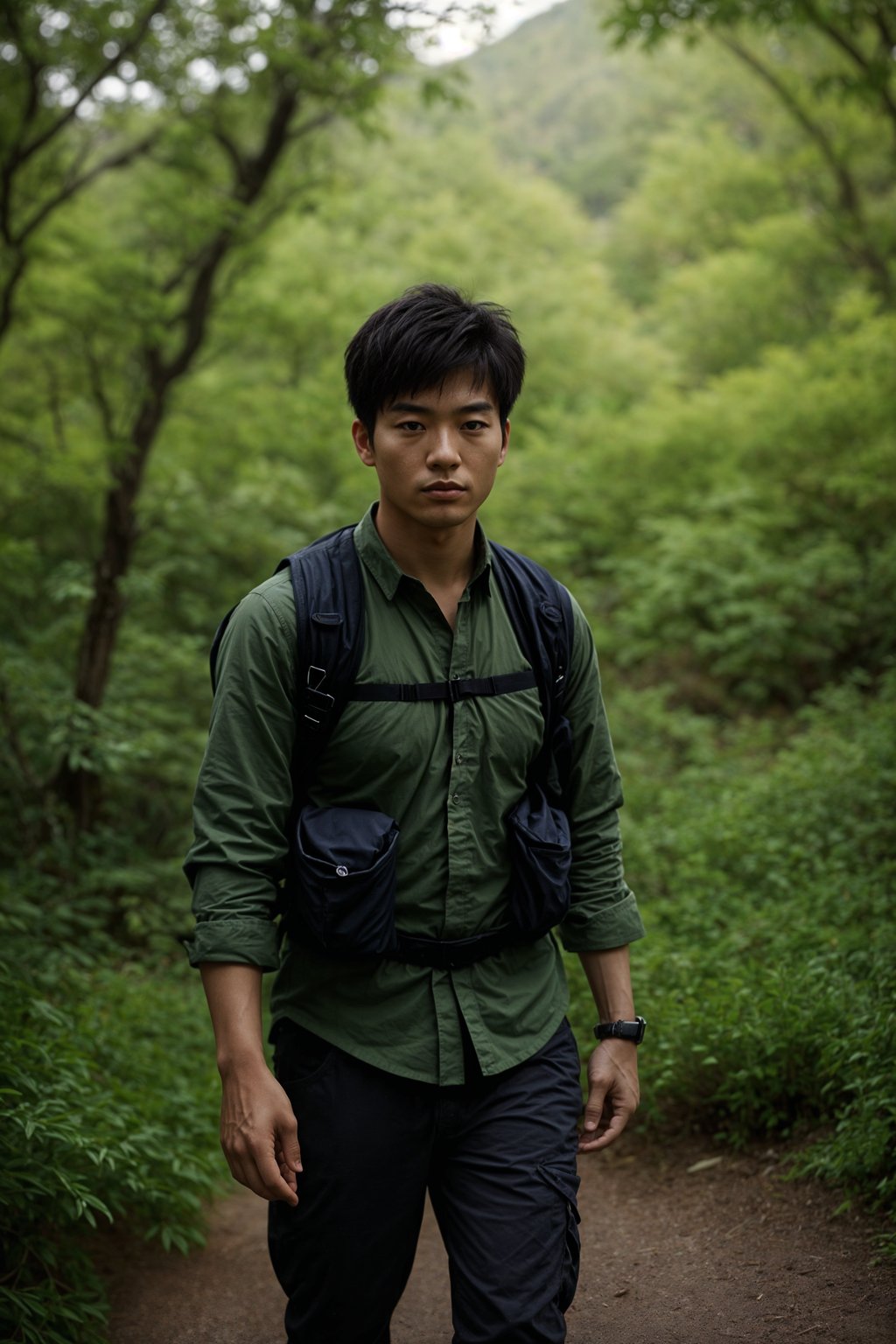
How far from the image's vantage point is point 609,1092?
2229 mm

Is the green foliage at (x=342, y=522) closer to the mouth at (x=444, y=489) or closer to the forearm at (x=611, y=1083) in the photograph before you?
the forearm at (x=611, y=1083)

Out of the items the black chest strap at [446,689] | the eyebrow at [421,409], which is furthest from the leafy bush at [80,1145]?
the eyebrow at [421,409]

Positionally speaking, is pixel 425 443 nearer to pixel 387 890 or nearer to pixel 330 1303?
pixel 387 890

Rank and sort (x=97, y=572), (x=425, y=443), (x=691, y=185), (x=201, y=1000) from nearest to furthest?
(x=425, y=443) → (x=201, y=1000) → (x=97, y=572) → (x=691, y=185)

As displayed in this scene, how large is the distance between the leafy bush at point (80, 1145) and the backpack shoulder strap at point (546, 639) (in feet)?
5.29

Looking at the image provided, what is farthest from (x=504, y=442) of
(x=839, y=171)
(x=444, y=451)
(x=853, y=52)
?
(x=839, y=171)

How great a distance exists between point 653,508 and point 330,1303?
10759 millimetres

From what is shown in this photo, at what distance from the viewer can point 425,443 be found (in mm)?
2119

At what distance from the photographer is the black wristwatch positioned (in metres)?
2.22

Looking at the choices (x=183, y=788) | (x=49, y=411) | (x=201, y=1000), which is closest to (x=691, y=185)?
(x=49, y=411)

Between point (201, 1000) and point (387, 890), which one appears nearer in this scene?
point (387, 890)

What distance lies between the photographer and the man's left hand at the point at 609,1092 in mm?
2195

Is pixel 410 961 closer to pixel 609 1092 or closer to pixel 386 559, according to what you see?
pixel 609 1092

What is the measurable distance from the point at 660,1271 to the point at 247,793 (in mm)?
2250
